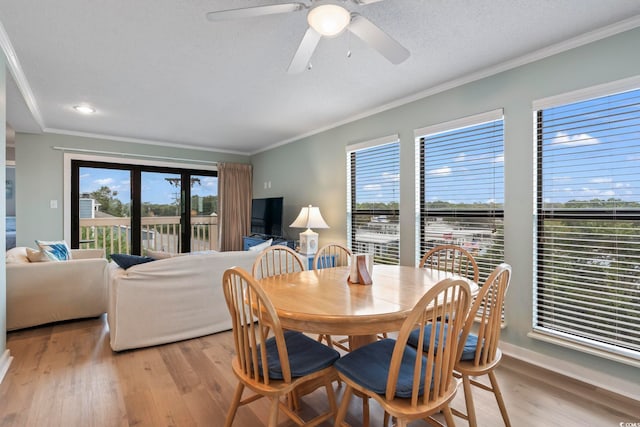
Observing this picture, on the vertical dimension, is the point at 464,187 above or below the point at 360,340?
above

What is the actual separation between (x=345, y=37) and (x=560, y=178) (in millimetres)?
1864

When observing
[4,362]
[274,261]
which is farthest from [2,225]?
[274,261]

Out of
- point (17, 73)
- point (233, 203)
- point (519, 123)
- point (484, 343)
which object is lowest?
point (484, 343)

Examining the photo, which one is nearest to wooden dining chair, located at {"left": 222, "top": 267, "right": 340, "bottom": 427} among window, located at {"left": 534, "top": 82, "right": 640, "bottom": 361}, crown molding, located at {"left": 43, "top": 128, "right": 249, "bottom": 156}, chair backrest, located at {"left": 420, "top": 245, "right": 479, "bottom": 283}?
chair backrest, located at {"left": 420, "top": 245, "right": 479, "bottom": 283}

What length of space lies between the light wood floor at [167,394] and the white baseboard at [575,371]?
0.07 m

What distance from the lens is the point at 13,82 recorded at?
8.89 ft

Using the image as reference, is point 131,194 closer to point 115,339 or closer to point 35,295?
point 35,295

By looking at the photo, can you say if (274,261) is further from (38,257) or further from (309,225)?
(38,257)

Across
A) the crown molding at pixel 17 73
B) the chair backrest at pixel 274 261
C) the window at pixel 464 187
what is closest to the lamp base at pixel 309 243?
the chair backrest at pixel 274 261

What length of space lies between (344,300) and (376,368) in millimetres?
331

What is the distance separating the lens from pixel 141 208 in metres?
5.49

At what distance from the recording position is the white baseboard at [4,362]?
2230mm

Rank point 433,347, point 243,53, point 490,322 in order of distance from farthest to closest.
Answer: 1. point 243,53
2. point 490,322
3. point 433,347

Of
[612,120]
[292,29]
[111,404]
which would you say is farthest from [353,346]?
[612,120]
